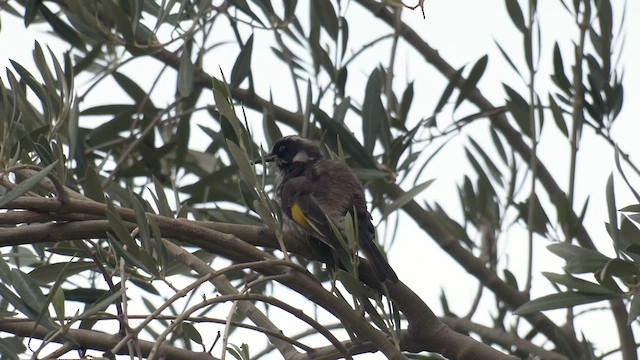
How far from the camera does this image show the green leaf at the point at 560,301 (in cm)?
280

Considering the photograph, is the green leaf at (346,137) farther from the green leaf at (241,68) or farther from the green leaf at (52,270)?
the green leaf at (52,270)

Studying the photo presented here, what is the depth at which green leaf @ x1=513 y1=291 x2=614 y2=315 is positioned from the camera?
2805 mm

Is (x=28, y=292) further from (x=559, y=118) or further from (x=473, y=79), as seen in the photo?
(x=473, y=79)

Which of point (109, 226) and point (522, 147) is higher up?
point (522, 147)

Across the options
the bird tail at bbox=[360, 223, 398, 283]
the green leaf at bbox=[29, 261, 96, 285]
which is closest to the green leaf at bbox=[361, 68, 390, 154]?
the bird tail at bbox=[360, 223, 398, 283]

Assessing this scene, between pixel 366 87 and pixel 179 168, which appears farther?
pixel 179 168

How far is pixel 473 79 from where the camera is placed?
431cm

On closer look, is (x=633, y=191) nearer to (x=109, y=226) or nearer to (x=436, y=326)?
(x=436, y=326)

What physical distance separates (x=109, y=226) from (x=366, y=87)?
1.77 m

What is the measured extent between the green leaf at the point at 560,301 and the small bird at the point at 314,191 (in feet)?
2.21

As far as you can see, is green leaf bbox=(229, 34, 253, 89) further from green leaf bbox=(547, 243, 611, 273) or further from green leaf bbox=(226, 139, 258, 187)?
green leaf bbox=(547, 243, 611, 273)

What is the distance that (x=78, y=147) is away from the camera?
359cm

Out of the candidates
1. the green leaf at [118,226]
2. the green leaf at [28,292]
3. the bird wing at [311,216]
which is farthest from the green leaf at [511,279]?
the green leaf at [28,292]

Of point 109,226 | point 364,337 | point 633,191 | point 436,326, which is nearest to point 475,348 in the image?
point 436,326
